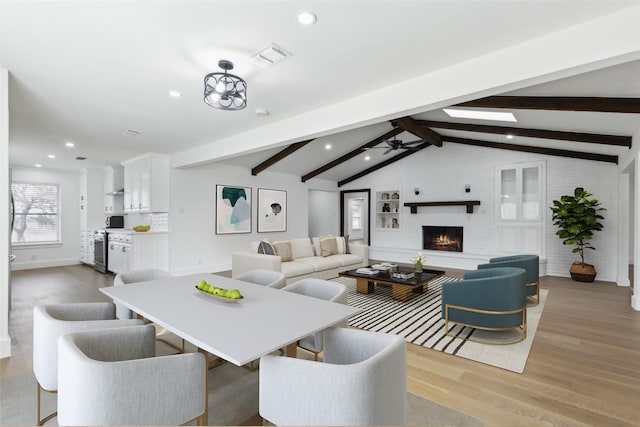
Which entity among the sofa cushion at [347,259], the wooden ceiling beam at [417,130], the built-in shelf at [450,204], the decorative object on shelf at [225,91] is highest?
the wooden ceiling beam at [417,130]

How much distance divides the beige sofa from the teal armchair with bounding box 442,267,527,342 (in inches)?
87.9

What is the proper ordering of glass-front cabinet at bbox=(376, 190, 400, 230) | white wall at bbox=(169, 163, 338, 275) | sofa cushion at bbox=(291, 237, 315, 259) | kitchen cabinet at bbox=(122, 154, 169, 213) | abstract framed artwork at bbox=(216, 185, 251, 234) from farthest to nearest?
glass-front cabinet at bbox=(376, 190, 400, 230), abstract framed artwork at bbox=(216, 185, 251, 234), white wall at bbox=(169, 163, 338, 275), kitchen cabinet at bbox=(122, 154, 169, 213), sofa cushion at bbox=(291, 237, 315, 259)

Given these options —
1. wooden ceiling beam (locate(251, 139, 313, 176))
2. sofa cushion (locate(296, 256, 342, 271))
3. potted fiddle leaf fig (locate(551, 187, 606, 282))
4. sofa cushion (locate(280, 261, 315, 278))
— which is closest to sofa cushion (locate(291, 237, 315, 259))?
sofa cushion (locate(296, 256, 342, 271))

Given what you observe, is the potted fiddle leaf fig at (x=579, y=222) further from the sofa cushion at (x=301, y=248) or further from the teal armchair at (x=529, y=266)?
the sofa cushion at (x=301, y=248)

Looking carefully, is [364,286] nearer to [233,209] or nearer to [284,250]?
[284,250]

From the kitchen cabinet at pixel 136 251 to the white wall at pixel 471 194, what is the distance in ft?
17.8

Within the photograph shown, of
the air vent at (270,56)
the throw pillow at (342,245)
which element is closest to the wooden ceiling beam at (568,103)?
the air vent at (270,56)

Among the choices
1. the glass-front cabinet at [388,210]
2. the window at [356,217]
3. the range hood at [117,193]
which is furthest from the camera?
the window at [356,217]

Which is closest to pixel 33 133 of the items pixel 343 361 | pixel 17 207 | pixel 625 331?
pixel 17 207

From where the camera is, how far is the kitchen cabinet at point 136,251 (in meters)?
5.89

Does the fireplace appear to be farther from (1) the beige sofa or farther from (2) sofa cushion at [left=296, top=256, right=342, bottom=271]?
(2) sofa cushion at [left=296, top=256, right=342, bottom=271]

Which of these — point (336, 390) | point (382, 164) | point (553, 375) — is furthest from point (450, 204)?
point (336, 390)

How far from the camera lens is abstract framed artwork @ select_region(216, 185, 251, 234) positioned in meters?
7.08

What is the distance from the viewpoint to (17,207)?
712 cm
